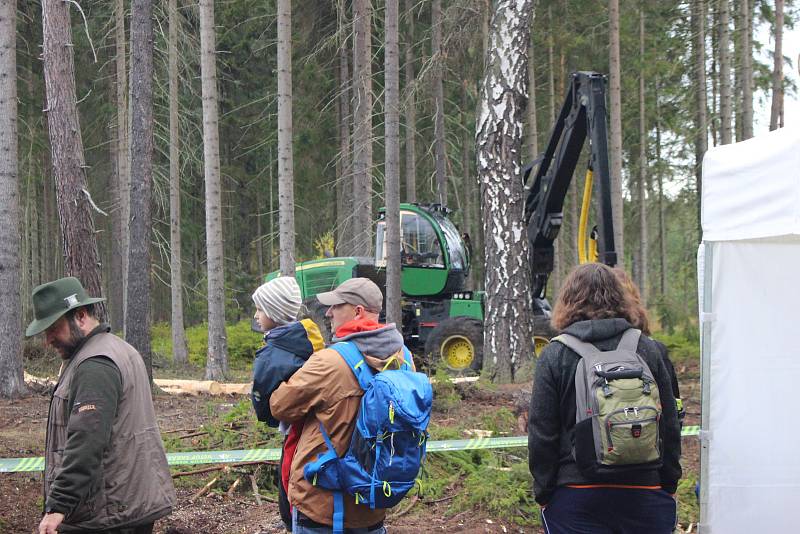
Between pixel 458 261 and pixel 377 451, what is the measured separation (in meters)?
12.1

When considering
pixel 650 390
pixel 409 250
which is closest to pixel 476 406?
pixel 409 250

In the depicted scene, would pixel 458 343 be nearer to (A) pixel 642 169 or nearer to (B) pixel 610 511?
(B) pixel 610 511

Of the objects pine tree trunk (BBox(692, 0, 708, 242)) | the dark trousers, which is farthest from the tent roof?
pine tree trunk (BBox(692, 0, 708, 242))

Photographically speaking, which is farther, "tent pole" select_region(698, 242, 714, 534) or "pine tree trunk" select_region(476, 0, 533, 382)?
"pine tree trunk" select_region(476, 0, 533, 382)

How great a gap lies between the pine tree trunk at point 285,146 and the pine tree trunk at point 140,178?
250 centimetres

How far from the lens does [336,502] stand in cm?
353

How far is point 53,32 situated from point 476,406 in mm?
7011

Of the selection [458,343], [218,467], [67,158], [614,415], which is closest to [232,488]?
[218,467]

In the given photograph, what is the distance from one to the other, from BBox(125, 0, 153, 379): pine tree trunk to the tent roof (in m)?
8.33

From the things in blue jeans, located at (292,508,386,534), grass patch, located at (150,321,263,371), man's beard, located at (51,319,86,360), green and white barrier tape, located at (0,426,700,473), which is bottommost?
grass patch, located at (150,321,263,371)

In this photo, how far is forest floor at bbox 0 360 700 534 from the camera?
243 inches

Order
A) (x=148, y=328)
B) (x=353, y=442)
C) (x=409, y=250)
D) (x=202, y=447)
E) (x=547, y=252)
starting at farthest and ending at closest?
(x=409, y=250) < (x=547, y=252) < (x=148, y=328) < (x=202, y=447) < (x=353, y=442)

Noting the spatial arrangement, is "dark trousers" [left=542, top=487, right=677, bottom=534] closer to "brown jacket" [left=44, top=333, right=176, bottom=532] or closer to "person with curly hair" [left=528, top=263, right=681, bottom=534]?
"person with curly hair" [left=528, top=263, right=681, bottom=534]

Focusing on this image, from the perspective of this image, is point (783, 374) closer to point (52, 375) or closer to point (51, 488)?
point (51, 488)
